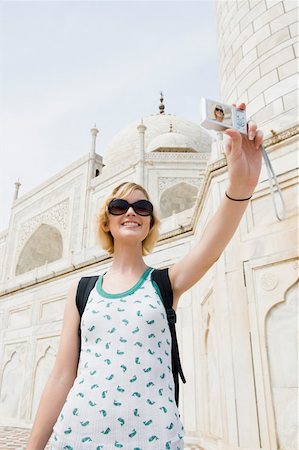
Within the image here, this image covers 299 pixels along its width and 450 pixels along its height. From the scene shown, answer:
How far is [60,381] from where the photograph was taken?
0.90 meters

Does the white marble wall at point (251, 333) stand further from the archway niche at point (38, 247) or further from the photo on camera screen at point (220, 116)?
the archway niche at point (38, 247)

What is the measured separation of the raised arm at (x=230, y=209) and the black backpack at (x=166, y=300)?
26 millimetres

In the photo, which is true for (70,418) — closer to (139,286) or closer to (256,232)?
(139,286)

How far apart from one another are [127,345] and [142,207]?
0.39m

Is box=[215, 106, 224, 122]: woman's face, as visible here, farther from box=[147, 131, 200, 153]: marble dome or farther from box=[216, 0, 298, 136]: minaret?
box=[147, 131, 200, 153]: marble dome

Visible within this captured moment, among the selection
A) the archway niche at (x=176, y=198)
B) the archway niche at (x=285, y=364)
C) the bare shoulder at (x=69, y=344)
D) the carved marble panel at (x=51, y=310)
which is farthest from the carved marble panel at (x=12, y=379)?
the bare shoulder at (x=69, y=344)

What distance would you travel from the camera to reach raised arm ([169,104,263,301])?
86 cm

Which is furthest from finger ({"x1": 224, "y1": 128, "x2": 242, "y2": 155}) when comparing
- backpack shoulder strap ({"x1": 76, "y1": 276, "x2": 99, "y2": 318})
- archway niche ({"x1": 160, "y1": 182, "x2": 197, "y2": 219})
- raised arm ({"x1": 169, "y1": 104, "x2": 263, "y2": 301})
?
→ archway niche ({"x1": 160, "y1": 182, "x2": 197, "y2": 219})

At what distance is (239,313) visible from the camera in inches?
104

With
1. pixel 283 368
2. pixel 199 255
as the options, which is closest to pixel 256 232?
pixel 283 368

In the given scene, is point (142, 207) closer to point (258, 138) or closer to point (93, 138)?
point (258, 138)

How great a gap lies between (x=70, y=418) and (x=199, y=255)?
0.49 metres

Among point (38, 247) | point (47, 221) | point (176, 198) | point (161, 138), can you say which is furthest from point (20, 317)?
point (161, 138)

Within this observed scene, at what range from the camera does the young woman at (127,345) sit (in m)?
0.73
